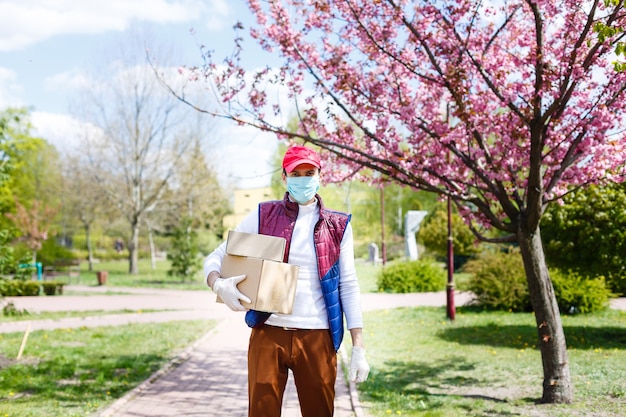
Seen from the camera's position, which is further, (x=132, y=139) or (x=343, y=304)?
(x=132, y=139)

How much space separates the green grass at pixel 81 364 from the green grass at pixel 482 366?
2874mm

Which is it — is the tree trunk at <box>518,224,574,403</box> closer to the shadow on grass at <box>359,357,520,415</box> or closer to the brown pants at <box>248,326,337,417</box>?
the shadow on grass at <box>359,357,520,415</box>

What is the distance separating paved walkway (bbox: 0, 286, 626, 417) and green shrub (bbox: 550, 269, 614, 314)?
3.43 feet

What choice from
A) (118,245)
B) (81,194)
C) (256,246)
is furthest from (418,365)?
(118,245)

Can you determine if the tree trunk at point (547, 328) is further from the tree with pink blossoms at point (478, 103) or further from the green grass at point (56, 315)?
the green grass at point (56, 315)

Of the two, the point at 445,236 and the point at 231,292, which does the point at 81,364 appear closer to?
the point at 231,292

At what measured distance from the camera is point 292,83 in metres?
7.99

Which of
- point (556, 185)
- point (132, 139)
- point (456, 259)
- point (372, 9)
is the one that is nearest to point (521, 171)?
point (556, 185)

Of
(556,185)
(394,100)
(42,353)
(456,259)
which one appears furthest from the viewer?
(456,259)

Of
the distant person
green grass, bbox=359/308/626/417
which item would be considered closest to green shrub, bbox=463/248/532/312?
green grass, bbox=359/308/626/417

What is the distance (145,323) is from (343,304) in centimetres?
1118

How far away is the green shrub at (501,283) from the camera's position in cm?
1502

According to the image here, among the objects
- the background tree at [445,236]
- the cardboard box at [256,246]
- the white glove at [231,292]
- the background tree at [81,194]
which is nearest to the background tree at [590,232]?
the cardboard box at [256,246]

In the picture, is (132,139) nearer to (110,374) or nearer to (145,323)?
(145,323)
